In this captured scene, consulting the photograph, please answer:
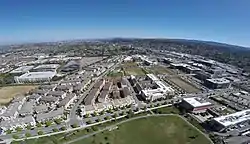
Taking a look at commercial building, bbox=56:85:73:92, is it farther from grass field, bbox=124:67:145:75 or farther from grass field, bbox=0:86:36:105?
grass field, bbox=124:67:145:75

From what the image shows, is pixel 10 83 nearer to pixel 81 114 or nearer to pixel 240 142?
pixel 81 114

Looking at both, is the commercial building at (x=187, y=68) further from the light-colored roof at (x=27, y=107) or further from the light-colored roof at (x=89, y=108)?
the light-colored roof at (x=27, y=107)

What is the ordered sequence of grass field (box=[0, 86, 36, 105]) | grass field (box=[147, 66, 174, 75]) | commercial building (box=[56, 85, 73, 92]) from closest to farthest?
grass field (box=[0, 86, 36, 105]), commercial building (box=[56, 85, 73, 92]), grass field (box=[147, 66, 174, 75])

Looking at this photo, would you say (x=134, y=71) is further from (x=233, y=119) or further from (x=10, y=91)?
(x=233, y=119)

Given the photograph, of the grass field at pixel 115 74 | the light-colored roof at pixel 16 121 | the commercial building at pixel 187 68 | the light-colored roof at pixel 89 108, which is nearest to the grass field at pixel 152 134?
the light-colored roof at pixel 89 108

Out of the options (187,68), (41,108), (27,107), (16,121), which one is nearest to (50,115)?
(41,108)

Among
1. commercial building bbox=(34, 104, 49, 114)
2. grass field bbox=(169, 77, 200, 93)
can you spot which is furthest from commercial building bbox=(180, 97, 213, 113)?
commercial building bbox=(34, 104, 49, 114)

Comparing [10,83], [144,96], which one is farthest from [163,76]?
[10,83]
